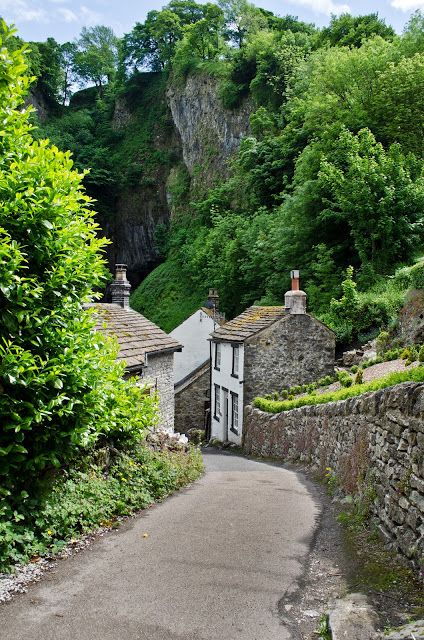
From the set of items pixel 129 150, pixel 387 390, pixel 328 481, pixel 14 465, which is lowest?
pixel 328 481

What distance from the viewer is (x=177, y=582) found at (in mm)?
5629

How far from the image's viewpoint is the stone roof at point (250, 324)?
2358 cm

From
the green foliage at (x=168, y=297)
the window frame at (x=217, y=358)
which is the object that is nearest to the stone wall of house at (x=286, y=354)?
the window frame at (x=217, y=358)

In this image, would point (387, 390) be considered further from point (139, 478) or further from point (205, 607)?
point (139, 478)

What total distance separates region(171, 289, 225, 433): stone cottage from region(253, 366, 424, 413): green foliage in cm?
924

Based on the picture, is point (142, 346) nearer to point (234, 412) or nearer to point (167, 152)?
point (234, 412)

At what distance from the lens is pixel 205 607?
16.7 feet

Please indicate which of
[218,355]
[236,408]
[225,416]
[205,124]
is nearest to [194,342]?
[218,355]

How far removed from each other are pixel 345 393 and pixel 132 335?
8.06m

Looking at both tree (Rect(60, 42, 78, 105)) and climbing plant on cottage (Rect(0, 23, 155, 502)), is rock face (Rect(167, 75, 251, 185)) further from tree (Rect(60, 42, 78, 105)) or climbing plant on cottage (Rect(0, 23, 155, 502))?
climbing plant on cottage (Rect(0, 23, 155, 502))

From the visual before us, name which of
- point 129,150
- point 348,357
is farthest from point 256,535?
point 129,150

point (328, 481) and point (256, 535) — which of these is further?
point (328, 481)

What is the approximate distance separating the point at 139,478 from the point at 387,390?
431 cm

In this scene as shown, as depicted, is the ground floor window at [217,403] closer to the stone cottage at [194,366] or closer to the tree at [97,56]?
the stone cottage at [194,366]
